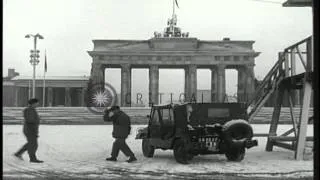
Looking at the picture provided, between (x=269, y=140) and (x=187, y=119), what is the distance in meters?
4.67

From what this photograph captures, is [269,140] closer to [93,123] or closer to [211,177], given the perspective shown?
[211,177]

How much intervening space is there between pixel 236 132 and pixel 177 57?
160ft

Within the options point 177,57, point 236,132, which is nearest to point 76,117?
point 236,132

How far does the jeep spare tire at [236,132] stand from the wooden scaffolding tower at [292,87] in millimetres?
1792

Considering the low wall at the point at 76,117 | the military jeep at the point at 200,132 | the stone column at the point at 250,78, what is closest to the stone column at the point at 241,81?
the stone column at the point at 250,78

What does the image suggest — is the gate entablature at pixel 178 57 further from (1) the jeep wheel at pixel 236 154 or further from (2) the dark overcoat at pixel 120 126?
(2) the dark overcoat at pixel 120 126

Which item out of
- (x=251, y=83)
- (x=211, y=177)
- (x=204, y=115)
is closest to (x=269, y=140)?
(x=204, y=115)

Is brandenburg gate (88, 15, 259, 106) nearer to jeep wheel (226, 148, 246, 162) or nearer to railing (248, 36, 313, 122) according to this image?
railing (248, 36, 313, 122)

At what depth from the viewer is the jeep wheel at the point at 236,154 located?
518 inches

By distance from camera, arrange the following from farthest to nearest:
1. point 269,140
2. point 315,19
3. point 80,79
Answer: point 80,79 → point 269,140 → point 315,19

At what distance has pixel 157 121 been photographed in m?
14.3

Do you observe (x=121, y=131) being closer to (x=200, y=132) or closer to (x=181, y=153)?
(x=181, y=153)

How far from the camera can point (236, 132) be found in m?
12.8

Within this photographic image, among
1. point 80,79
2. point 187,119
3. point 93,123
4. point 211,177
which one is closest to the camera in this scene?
point 211,177
